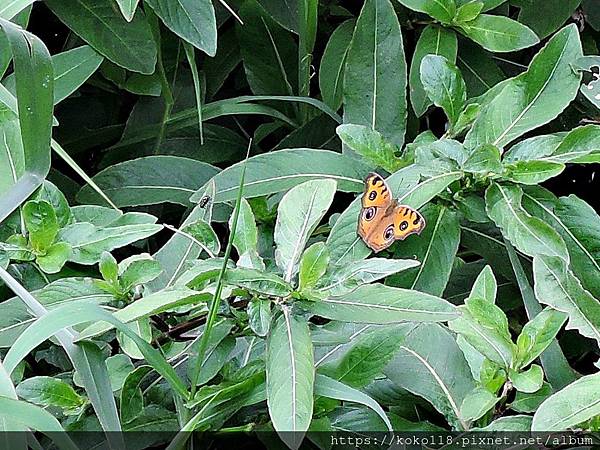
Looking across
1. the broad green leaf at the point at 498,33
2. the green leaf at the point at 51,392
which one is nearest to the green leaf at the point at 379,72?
the broad green leaf at the point at 498,33

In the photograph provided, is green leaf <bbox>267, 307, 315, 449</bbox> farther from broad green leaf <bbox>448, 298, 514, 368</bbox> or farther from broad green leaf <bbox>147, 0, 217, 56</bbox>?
broad green leaf <bbox>147, 0, 217, 56</bbox>

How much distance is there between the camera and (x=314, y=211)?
2.40 ft

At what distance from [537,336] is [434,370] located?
10 cm

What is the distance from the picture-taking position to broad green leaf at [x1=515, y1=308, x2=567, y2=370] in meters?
0.71

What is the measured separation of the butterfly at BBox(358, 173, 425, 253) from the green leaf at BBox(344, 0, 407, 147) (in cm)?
18

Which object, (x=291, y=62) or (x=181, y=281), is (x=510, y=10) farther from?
(x=181, y=281)

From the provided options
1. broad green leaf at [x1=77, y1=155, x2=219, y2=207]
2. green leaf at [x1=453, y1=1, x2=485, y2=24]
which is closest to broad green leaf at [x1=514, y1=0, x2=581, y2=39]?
green leaf at [x1=453, y1=1, x2=485, y2=24]

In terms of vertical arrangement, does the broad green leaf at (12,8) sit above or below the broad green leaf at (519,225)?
above

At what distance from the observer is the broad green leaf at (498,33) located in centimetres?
96

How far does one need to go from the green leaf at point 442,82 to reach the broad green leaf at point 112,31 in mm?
336

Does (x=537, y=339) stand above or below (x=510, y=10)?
below

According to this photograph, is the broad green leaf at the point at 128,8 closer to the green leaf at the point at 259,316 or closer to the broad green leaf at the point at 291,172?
the broad green leaf at the point at 291,172

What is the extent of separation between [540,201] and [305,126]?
0.36 m

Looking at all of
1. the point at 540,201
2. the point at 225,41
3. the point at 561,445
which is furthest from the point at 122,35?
the point at 561,445
